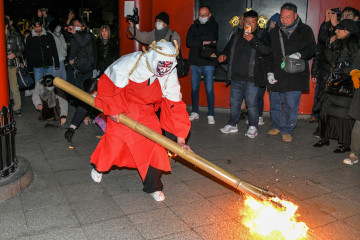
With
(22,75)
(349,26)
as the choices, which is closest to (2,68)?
(22,75)

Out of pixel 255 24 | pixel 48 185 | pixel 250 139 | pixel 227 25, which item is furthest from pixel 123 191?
pixel 227 25

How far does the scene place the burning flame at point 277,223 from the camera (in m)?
3.42

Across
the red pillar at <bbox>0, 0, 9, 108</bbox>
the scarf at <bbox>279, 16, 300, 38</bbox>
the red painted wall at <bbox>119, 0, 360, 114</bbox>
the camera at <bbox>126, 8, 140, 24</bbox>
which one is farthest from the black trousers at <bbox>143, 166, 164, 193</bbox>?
the red painted wall at <bbox>119, 0, 360, 114</bbox>

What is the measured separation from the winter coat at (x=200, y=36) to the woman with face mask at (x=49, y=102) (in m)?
2.85

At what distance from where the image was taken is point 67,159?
18.3 feet

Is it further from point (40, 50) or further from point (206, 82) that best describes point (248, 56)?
point (40, 50)

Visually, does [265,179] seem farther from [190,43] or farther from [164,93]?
[190,43]

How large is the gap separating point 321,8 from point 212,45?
8.19ft

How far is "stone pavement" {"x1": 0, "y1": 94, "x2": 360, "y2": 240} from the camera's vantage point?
11.7 feet

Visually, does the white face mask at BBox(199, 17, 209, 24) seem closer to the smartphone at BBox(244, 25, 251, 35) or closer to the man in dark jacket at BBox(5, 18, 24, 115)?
the smartphone at BBox(244, 25, 251, 35)

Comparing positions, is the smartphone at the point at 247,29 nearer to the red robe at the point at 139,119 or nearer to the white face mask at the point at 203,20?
the white face mask at the point at 203,20

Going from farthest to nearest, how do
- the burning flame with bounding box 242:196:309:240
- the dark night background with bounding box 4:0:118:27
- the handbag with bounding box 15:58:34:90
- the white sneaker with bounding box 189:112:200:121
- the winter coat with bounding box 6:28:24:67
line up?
the dark night background with bounding box 4:0:118:27 → the handbag with bounding box 15:58:34:90 → the winter coat with bounding box 6:28:24:67 → the white sneaker with bounding box 189:112:200:121 → the burning flame with bounding box 242:196:309:240

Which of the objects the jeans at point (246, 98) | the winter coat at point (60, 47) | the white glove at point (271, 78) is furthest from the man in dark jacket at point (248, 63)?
the winter coat at point (60, 47)

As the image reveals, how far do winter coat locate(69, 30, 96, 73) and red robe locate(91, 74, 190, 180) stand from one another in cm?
406
